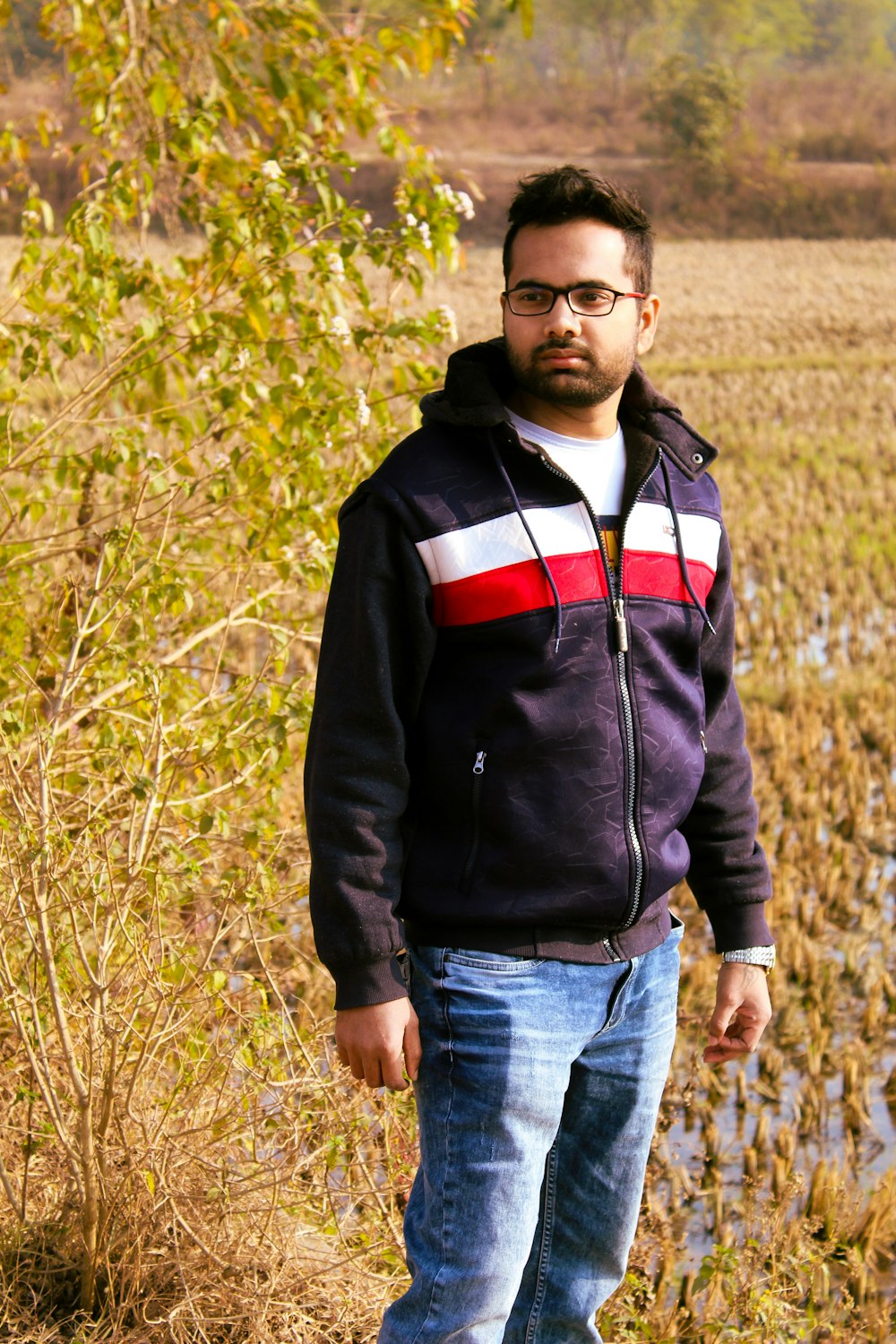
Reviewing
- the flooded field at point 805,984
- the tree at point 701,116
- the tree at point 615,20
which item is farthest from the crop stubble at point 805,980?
the tree at point 615,20

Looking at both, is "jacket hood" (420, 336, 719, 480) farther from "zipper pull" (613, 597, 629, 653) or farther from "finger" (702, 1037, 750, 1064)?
"finger" (702, 1037, 750, 1064)

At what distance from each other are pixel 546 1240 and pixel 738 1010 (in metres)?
0.45

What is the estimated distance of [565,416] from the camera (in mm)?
2018

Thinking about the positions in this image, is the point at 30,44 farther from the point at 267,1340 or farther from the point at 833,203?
the point at 267,1340

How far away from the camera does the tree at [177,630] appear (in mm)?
2432

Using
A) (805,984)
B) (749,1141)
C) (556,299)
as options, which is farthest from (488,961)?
(805,984)

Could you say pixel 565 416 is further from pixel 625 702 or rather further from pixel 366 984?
pixel 366 984

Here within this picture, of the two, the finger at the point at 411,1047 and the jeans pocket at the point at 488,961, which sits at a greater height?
the jeans pocket at the point at 488,961

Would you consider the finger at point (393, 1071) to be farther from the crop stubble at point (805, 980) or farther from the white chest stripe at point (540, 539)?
the crop stubble at point (805, 980)

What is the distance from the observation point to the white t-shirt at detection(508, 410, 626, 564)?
1984mm

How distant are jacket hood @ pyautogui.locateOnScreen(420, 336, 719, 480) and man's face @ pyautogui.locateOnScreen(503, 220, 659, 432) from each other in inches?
2.4

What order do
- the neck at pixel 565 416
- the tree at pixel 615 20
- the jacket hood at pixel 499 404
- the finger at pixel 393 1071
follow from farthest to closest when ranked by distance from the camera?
the tree at pixel 615 20
the neck at pixel 565 416
the jacket hood at pixel 499 404
the finger at pixel 393 1071

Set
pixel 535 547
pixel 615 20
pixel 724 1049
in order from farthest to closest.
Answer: pixel 615 20 < pixel 724 1049 < pixel 535 547

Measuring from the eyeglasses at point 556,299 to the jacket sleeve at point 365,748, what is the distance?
356 millimetres
